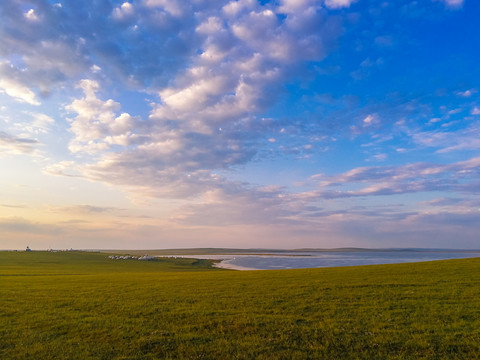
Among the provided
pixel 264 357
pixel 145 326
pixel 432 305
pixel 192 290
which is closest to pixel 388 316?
pixel 432 305

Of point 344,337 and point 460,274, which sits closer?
point 344,337

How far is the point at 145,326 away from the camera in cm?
1358

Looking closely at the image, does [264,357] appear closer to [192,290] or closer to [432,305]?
[432,305]

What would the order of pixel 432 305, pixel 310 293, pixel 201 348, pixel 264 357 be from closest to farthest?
pixel 264 357 < pixel 201 348 < pixel 432 305 < pixel 310 293

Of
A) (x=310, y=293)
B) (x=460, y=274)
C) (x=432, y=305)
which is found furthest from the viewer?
(x=460, y=274)

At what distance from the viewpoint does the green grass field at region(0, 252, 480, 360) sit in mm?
10523

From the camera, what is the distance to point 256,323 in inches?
527

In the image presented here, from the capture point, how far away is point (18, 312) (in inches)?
662

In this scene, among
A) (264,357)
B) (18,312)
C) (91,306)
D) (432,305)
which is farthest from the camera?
(91,306)

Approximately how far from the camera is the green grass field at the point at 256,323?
34.5 feet

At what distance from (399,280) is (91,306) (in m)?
21.4

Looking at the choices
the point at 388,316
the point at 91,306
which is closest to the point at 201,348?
the point at 388,316

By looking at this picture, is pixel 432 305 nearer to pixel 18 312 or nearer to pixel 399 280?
pixel 399 280

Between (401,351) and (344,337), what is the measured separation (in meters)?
1.96
